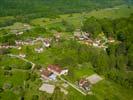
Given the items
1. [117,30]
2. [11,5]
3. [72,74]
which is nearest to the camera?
[72,74]

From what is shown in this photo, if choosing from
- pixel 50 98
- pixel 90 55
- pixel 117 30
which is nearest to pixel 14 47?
pixel 90 55

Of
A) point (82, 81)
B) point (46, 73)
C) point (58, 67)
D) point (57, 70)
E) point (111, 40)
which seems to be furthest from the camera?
point (111, 40)

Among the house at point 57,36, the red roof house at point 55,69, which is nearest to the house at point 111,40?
the house at point 57,36

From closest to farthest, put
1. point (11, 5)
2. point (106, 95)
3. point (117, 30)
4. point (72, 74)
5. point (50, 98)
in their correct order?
1. point (50, 98)
2. point (106, 95)
3. point (72, 74)
4. point (117, 30)
5. point (11, 5)

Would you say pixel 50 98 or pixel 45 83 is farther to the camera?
pixel 45 83

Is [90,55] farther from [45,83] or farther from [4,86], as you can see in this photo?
[4,86]

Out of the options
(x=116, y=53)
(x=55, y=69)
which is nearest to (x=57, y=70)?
(x=55, y=69)

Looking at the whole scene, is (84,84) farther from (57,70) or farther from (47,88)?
(47,88)

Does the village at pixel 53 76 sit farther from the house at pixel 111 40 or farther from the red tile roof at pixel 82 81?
the house at pixel 111 40

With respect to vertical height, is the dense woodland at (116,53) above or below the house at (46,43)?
below
